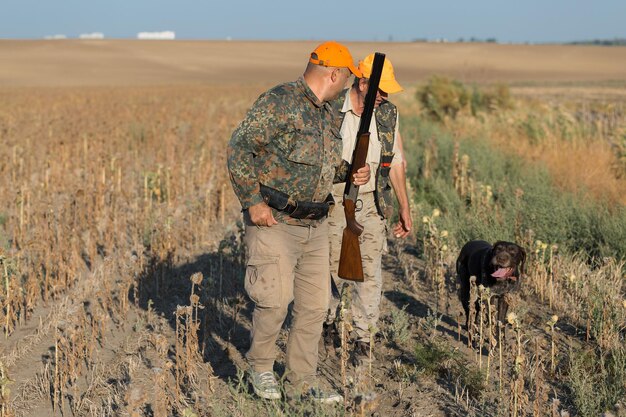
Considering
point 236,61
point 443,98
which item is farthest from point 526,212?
point 236,61

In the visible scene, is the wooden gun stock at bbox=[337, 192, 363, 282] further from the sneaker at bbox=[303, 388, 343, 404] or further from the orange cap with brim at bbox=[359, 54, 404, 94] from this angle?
the orange cap with brim at bbox=[359, 54, 404, 94]

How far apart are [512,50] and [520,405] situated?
97.2 m

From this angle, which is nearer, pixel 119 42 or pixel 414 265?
pixel 414 265

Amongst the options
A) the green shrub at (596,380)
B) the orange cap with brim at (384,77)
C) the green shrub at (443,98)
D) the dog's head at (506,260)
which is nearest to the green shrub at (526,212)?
the dog's head at (506,260)

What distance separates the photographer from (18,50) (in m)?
77.9

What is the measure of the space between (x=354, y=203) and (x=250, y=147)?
89 centimetres

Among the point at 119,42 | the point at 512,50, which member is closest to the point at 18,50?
the point at 119,42

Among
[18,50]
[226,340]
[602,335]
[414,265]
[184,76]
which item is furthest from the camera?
[18,50]

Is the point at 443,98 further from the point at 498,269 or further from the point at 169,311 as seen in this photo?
the point at 498,269

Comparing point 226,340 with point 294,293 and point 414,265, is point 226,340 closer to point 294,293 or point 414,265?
point 294,293

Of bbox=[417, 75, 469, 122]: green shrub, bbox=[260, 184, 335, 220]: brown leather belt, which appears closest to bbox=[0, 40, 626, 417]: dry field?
bbox=[260, 184, 335, 220]: brown leather belt

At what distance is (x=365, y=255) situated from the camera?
515 centimetres

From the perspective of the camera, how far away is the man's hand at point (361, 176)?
469 cm

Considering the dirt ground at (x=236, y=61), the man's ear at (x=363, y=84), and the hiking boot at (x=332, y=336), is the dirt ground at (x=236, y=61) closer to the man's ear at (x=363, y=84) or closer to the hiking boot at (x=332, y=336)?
the hiking boot at (x=332, y=336)
